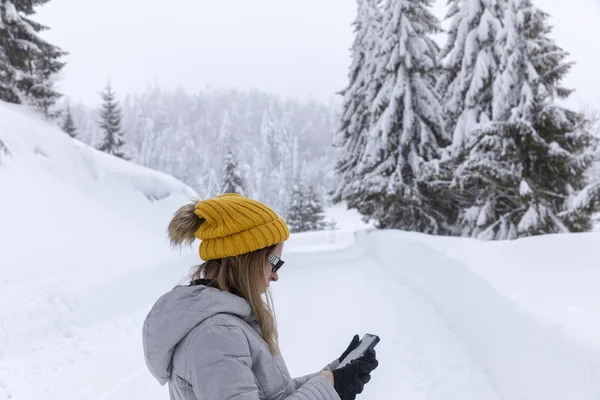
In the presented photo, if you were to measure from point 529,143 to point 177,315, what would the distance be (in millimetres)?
11724

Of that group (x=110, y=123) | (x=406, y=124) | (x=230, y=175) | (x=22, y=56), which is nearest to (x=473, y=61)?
(x=406, y=124)

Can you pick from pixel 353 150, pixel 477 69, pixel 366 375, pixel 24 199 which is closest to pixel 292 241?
pixel 353 150

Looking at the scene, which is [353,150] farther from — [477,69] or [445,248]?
[445,248]

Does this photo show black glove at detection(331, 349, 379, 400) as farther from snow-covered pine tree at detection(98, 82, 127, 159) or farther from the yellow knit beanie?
snow-covered pine tree at detection(98, 82, 127, 159)

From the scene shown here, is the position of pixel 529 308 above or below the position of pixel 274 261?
below

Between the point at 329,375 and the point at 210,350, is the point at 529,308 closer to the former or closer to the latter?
the point at 329,375

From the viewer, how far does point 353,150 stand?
22359 millimetres

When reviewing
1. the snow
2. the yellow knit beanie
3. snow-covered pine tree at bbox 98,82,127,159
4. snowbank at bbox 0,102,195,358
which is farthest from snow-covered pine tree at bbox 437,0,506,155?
snow-covered pine tree at bbox 98,82,127,159

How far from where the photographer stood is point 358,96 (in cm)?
2191

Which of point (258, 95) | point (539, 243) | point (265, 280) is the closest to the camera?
point (265, 280)

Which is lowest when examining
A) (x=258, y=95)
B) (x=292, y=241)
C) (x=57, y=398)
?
(x=292, y=241)

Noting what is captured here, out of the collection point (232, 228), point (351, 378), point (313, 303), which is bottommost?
point (313, 303)

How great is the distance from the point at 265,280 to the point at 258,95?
16050 cm

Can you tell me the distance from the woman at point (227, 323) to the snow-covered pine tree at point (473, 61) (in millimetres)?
12252
